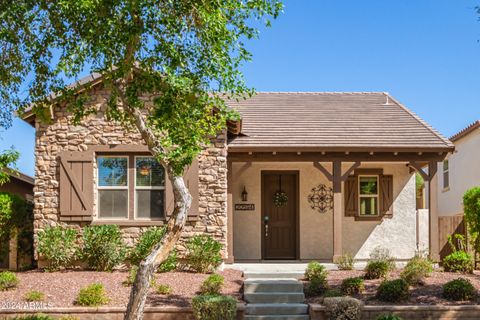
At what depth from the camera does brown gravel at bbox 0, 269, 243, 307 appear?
39.6 feet

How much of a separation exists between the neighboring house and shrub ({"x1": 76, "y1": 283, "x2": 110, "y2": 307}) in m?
11.4

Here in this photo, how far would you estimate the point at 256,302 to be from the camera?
40.6ft

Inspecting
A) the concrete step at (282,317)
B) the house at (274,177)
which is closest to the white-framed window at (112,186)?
the house at (274,177)

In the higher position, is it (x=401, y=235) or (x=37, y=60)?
(x=37, y=60)

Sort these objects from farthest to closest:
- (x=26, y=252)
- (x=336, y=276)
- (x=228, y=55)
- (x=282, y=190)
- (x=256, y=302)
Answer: (x=282, y=190) < (x=26, y=252) < (x=336, y=276) < (x=256, y=302) < (x=228, y=55)

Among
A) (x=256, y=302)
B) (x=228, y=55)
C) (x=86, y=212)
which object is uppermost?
(x=228, y=55)

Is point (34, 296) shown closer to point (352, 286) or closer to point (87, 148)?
point (87, 148)

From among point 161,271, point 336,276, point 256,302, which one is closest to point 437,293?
point 336,276

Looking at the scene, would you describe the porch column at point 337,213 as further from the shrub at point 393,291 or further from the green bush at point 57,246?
the green bush at point 57,246

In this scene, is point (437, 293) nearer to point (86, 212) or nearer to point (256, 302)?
point (256, 302)

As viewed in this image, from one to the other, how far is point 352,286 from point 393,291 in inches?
34.3

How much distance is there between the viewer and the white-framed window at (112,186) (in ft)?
49.5

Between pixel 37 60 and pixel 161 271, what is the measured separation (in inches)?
227

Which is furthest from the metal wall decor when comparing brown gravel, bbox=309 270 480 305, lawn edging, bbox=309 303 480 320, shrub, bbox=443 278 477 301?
lawn edging, bbox=309 303 480 320
